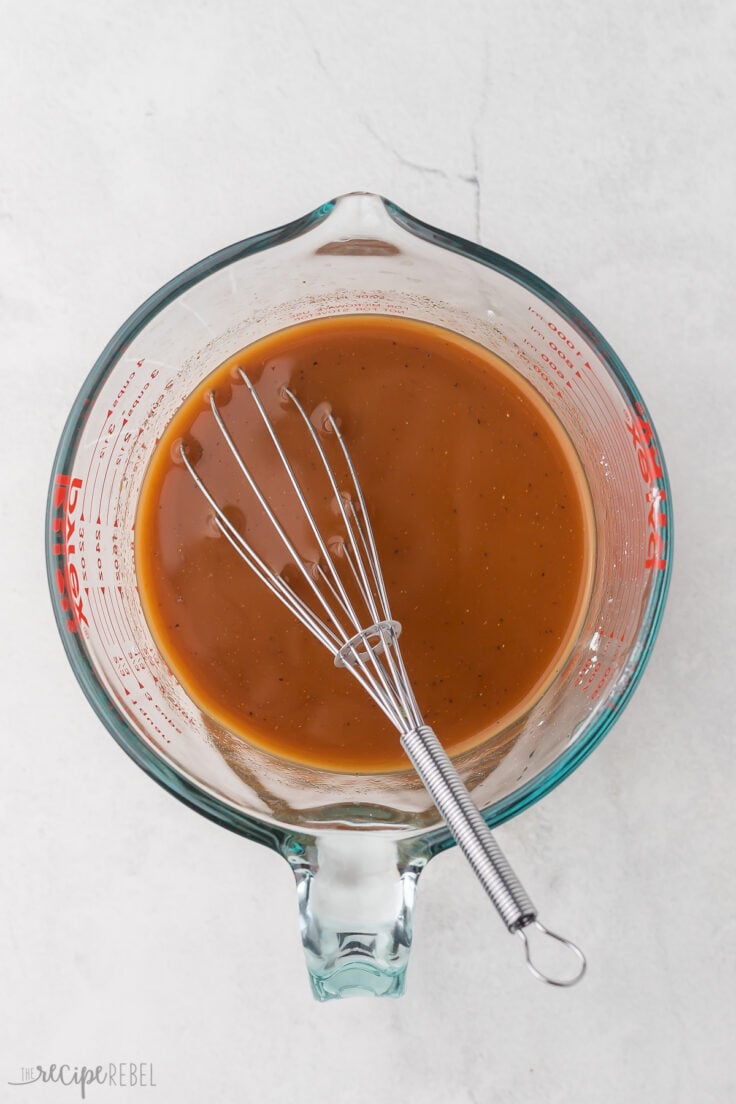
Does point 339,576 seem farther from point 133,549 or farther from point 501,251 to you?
point 501,251

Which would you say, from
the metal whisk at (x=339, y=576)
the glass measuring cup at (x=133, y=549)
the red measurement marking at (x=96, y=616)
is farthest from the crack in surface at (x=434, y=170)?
the red measurement marking at (x=96, y=616)

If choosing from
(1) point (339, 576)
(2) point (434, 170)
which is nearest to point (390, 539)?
(1) point (339, 576)

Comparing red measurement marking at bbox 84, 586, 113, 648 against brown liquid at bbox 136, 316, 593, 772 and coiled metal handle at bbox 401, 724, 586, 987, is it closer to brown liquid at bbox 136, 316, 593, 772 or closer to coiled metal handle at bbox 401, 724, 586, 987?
brown liquid at bbox 136, 316, 593, 772

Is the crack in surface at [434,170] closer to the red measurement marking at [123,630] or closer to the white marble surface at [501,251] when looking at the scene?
the white marble surface at [501,251]

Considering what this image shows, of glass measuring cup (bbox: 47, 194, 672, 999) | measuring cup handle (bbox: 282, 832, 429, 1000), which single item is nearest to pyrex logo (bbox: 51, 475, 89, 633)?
glass measuring cup (bbox: 47, 194, 672, 999)

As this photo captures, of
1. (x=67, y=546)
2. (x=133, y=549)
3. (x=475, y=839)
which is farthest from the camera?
(x=133, y=549)

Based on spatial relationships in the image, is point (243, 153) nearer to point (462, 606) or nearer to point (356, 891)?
point (462, 606)
